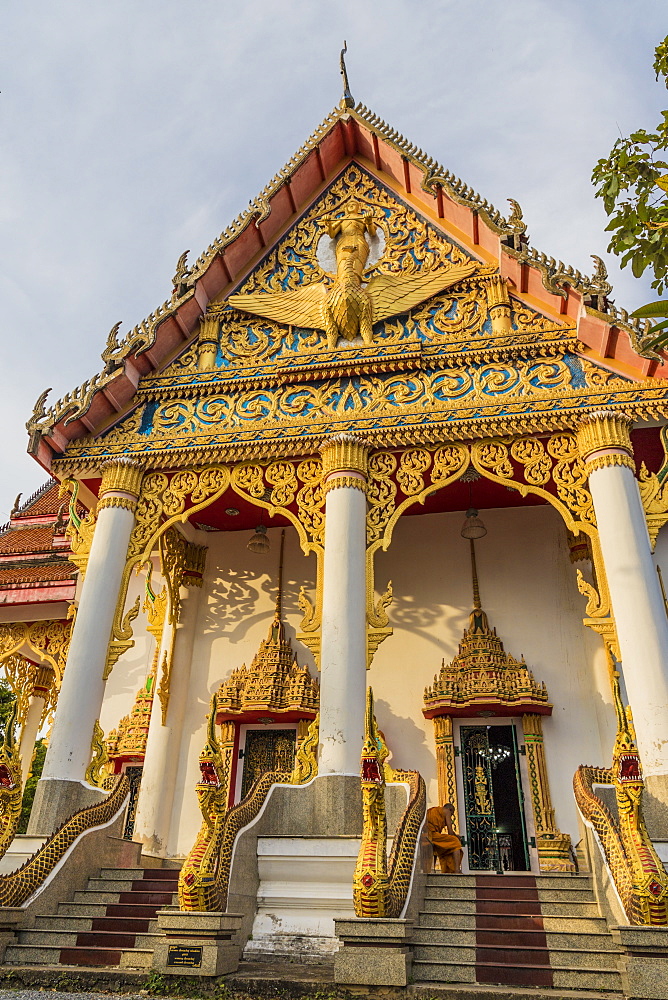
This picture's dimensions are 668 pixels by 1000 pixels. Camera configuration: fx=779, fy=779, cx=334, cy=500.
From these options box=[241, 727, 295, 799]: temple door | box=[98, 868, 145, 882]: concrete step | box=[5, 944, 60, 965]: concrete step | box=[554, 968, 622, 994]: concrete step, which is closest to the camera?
box=[554, 968, 622, 994]: concrete step

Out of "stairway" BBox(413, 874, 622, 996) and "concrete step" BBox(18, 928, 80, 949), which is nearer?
"stairway" BBox(413, 874, 622, 996)

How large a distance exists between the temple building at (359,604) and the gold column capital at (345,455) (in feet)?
0.10

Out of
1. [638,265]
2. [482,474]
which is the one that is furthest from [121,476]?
[638,265]

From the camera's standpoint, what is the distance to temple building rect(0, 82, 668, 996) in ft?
18.6

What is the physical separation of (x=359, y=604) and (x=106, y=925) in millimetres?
3464

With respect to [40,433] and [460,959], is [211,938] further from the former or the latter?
[40,433]

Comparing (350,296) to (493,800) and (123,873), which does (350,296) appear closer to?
(493,800)

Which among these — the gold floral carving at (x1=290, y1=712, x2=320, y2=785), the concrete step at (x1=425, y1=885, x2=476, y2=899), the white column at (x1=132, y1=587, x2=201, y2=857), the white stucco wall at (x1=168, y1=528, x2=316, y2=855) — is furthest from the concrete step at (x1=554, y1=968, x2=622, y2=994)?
the white column at (x1=132, y1=587, x2=201, y2=857)

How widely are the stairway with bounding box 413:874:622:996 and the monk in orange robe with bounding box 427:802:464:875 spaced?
4.24 feet

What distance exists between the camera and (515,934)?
17.5ft

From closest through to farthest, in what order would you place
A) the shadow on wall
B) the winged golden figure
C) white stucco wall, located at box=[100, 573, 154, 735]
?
the shadow on wall, the winged golden figure, white stucco wall, located at box=[100, 573, 154, 735]

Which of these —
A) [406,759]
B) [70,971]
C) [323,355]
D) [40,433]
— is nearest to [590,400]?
[323,355]

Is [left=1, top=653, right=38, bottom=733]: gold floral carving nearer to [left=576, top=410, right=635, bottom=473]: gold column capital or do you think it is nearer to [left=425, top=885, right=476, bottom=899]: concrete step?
[left=425, top=885, right=476, bottom=899]: concrete step

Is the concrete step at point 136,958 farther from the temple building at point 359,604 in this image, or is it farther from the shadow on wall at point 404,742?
the shadow on wall at point 404,742
